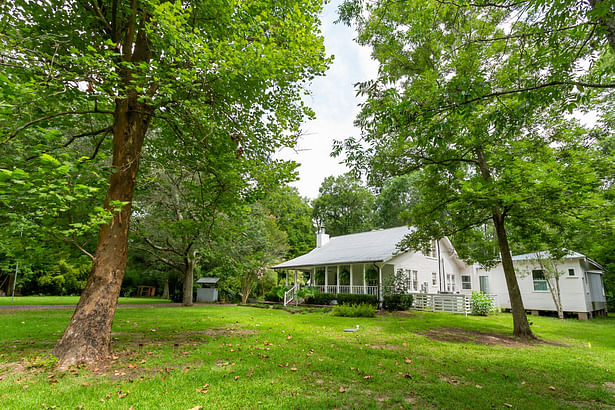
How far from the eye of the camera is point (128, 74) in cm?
574

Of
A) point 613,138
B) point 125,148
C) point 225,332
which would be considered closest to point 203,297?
point 225,332

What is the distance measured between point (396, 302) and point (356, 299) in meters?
2.50

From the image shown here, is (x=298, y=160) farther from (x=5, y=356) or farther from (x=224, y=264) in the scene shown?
(x=5, y=356)

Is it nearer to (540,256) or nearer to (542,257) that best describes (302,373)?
(540,256)

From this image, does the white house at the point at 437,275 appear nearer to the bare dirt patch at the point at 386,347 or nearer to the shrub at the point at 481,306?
the shrub at the point at 481,306

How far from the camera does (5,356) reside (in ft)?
17.3

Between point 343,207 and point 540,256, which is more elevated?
point 343,207

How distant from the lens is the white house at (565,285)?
16984 mm

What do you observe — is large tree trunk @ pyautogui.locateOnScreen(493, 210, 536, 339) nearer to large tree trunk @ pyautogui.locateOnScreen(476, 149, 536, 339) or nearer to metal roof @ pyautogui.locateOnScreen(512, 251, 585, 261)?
large tree trunk @ pyautogui.locateOnScreen(476, 149, 536, 339)

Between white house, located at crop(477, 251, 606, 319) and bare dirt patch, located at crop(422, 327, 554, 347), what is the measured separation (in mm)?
7823

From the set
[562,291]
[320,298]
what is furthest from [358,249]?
[562,291]

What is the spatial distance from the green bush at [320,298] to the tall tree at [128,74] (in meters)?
14.9

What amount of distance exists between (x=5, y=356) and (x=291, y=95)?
7635 mm

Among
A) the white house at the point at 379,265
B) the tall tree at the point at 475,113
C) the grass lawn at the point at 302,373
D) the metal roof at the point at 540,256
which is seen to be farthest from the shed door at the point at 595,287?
the tall tree at the point at 475,113
